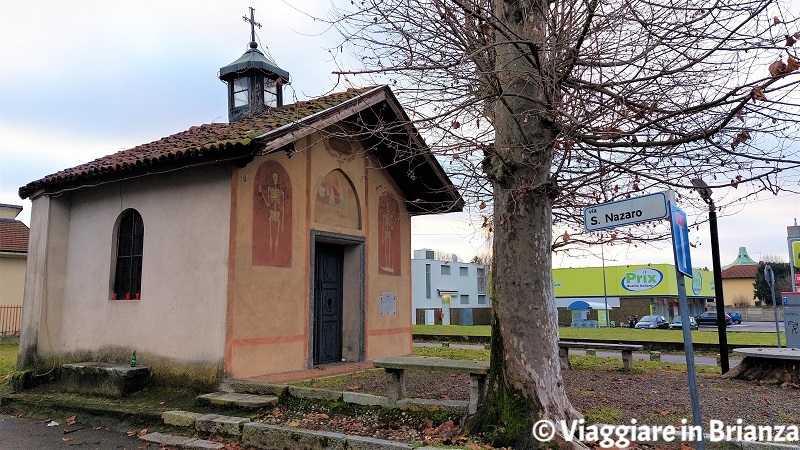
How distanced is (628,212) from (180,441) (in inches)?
→ 231

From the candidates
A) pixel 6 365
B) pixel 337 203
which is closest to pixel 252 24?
pixel 337 203

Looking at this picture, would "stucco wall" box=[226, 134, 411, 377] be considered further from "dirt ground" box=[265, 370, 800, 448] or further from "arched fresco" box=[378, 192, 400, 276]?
"dirt ground" box=[265, 370, 800, 448]

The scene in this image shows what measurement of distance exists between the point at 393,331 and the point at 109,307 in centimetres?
556

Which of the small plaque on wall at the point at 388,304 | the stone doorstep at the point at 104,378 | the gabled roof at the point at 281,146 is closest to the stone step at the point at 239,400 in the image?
the stone doorstep at the point at 104,378

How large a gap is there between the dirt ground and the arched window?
13.9 feet

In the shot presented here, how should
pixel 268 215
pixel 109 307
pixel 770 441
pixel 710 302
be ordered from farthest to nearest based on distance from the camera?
pixel 710 302, pixel 109 307, pixel 268 215, pixel 770 441

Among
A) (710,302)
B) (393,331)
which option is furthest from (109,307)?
(710,302)

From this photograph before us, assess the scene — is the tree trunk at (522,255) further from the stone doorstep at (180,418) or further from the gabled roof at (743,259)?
the gabled roof at (743,259)

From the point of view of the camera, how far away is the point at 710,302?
56.8 metres

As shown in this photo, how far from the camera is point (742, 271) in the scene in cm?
6266

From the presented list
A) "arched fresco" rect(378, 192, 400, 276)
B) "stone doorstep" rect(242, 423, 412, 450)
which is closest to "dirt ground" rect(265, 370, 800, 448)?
"stone doorstep" rect(242, 423, 412, 450)

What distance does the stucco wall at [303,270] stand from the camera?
8.86 m

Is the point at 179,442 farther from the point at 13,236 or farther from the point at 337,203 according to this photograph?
the point at 13,236

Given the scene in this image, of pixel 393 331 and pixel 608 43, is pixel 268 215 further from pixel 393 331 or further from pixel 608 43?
pixel 608 43
